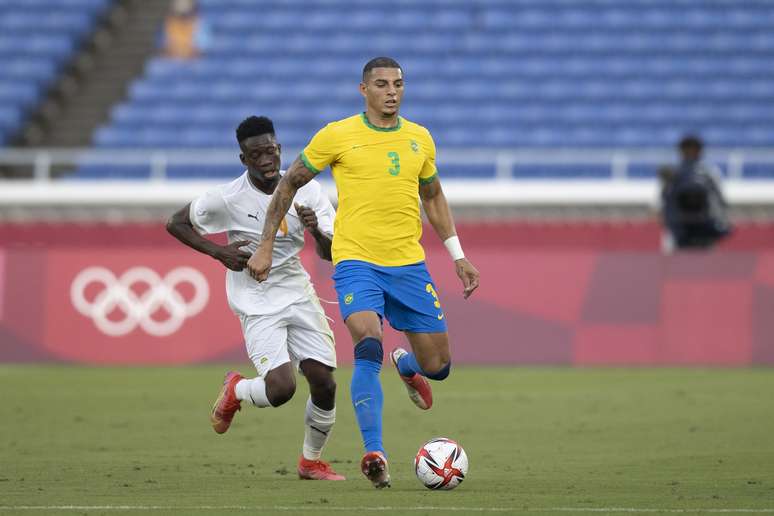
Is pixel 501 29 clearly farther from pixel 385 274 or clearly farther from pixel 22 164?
pixel 385 274

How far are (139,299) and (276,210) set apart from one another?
407 inches

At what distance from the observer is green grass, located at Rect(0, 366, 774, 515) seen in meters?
7.27

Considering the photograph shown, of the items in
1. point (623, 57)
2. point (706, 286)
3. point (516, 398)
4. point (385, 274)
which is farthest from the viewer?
point (623, 57)

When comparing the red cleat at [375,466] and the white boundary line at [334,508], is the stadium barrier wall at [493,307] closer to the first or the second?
the red cleat at [375,466]

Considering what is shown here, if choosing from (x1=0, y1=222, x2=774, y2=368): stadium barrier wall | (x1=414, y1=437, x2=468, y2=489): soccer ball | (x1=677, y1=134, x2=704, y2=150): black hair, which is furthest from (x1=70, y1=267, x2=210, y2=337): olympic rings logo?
(x1=414, y1=437, x2=468, y2=489): soccer ball

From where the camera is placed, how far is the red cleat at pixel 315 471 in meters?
8.46

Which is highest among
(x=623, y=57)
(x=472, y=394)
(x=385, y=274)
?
(x=623, y=57)

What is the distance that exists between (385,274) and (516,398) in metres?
6.29

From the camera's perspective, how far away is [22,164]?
2572 cm

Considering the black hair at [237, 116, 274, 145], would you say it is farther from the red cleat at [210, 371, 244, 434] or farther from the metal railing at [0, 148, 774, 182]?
the metal railing at [0, 148, 774, 182]

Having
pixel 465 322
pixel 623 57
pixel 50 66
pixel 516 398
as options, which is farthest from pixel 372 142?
pixel 50 66

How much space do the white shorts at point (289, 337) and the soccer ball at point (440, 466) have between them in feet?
4.15

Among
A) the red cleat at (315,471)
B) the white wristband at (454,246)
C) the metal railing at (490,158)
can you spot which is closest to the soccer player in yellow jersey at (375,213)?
the white wristband at (454,246)

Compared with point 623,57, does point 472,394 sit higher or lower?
lower
